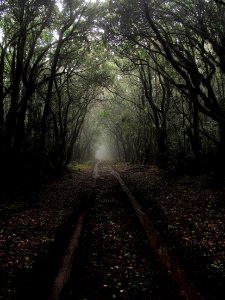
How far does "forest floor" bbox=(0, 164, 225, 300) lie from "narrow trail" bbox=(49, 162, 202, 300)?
0.35 m

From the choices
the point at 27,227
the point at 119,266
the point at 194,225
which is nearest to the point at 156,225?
the point at 194,225

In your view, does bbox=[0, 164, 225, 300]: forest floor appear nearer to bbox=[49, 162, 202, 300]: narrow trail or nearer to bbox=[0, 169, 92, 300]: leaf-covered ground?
bbox=[0, 169, 92, 300]: leaf-covered ground

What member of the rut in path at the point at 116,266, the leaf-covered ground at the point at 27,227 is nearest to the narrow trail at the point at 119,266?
the rut in path at the point at 116,266

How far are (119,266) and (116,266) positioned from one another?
0.23ft

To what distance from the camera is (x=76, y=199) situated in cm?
1486

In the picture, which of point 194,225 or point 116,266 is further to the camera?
point 194,225

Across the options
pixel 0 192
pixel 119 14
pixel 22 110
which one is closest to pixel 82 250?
pixel 0 192

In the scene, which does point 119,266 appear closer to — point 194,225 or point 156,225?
point 156,225

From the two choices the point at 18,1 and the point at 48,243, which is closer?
the point at 48,243

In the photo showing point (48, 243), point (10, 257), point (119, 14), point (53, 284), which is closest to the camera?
point (53, 284)

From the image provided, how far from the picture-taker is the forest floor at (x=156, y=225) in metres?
6.51

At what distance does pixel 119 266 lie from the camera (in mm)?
7051

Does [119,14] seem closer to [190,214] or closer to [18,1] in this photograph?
[18,1]

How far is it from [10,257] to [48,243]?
1186mm
